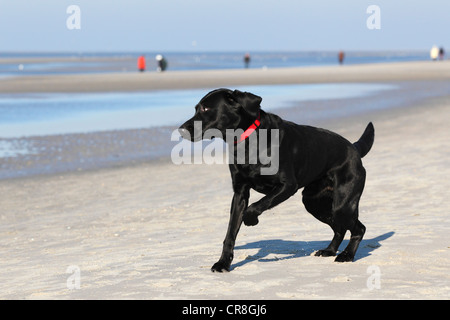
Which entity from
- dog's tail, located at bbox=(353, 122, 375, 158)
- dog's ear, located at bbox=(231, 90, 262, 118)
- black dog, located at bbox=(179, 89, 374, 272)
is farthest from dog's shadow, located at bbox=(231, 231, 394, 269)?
dog's ear, located at bbox=(231, 90, 262, 118)

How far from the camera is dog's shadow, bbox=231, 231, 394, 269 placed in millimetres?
6000

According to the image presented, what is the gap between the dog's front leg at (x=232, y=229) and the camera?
17.9ft

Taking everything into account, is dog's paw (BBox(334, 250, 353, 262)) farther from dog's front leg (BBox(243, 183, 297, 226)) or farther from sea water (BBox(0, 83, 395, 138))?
sea water (BBox(0, 83, 395, 138))

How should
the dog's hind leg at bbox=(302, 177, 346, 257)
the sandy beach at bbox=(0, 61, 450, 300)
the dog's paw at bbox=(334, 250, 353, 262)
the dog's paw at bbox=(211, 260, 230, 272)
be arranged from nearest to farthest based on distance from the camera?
the sandy beach at bbox=(0, 61, 450, 300), the dog's paw at bbox=(211, 260, 230, 272), the dog's paw at bbox=(334, 250, 353, 262), the dog's hind leg at bbox=(302, 177, 346, 257)

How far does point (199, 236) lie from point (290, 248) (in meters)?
1.42

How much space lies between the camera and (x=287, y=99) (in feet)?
90.9

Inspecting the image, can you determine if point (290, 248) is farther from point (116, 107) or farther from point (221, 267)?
point (116, 107)

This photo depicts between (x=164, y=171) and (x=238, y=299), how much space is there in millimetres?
8198

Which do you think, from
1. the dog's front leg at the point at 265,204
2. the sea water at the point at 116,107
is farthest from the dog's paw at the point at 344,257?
the sea water at the point at 116,107

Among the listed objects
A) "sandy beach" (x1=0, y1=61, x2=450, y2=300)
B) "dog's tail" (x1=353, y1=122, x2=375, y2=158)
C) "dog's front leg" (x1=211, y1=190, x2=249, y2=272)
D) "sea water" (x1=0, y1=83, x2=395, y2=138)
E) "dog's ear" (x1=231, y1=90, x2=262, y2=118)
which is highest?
"dog's ear" (x1=231, y1=90, x2=262, y2=118)

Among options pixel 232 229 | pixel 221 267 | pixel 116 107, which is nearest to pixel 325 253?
pixel 232 229

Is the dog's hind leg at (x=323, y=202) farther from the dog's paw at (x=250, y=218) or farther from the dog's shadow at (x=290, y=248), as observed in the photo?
the dog's paw at (x=250, y=218)

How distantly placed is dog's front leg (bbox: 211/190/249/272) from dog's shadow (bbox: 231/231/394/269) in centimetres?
18
